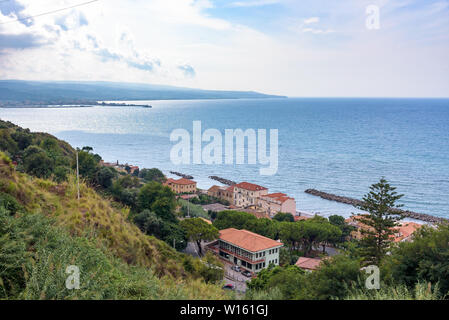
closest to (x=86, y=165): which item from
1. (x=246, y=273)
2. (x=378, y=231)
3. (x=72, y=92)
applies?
(x=246, y=273)

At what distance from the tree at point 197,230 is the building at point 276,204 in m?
11.8

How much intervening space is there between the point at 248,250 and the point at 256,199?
14.9m

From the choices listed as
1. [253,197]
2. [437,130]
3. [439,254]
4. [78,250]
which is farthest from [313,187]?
[437,130]

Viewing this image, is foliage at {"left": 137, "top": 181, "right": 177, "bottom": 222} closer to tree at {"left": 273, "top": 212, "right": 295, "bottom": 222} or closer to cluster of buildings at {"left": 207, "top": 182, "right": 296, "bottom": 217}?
tree at {"left": 273, "top": 212, "right": 295, "bottom": 222}

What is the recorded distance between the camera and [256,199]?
31.5m

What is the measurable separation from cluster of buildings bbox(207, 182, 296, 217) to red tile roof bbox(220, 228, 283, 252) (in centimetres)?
1022

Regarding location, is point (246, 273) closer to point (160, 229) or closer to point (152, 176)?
point (160, 229)

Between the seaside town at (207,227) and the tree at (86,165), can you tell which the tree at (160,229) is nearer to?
the seaside town at (207,227)

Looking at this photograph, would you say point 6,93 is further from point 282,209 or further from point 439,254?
point 439,254

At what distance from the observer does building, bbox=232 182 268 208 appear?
31697mm

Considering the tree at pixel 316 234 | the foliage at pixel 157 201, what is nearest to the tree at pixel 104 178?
the foliage at pixel 157 201

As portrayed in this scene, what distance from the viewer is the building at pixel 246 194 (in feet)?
104

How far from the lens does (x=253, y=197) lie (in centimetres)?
3153

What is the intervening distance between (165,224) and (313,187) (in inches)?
991
